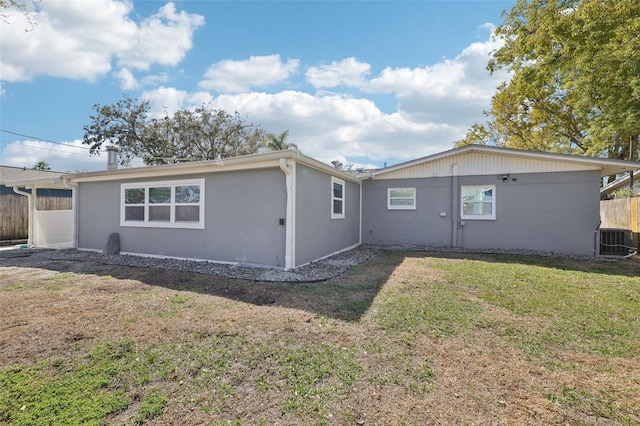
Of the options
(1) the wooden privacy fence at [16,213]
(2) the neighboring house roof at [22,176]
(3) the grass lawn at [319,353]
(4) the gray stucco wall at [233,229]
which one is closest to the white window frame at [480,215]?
(3) the grass lawn at [319,353]

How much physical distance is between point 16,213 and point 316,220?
43.6 feet

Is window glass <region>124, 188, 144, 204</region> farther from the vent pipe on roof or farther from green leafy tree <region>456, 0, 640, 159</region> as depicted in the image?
green leafy tree <region>456, 0, 640, 159</region>

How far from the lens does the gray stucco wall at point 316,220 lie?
6633 mm

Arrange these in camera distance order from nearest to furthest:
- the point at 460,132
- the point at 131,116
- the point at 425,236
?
the point at 425,236, the point at 131,116, the point at 460,132

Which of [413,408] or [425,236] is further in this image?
→ [425,236]

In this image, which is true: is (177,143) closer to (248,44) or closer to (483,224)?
(248,44)

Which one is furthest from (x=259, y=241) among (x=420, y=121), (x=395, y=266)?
(x=420, y=121)

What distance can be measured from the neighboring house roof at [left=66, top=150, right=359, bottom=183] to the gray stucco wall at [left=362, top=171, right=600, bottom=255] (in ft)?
8.85

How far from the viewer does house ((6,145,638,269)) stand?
6.71 meters

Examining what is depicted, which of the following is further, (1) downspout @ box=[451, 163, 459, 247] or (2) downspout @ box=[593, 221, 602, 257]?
(1) downspout @ box=[451, 163, 459, 247]

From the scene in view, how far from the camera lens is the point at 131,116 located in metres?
20.8

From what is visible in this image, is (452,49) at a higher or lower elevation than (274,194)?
higher

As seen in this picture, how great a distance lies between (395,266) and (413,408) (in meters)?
5.22

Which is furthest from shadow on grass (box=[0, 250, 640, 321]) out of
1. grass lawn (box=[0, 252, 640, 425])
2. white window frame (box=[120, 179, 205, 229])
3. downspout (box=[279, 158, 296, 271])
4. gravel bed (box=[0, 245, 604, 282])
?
white window frame (box=[120, 179, 205, 229])
